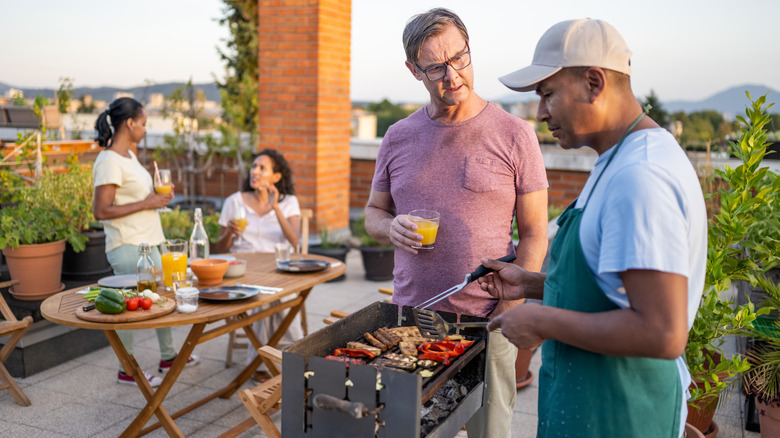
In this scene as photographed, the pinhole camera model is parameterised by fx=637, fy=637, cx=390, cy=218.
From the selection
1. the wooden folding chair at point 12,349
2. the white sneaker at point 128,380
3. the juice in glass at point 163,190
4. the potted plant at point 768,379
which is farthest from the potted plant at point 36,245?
the potted plant at point 768,379

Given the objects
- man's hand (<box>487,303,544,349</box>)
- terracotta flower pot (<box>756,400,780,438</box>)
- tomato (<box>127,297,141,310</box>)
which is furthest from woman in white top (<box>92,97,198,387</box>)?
terracotta flower pot (<box>756,400,780,438</box>)

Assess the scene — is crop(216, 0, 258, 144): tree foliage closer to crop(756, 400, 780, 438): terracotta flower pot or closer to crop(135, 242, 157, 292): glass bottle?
crop(135, 242, 157, 292): glass bottle

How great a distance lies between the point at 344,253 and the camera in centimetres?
727

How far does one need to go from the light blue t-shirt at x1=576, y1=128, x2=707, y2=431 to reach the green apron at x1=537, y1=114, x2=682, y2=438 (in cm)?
5

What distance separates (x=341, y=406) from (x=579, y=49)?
3.54 feet

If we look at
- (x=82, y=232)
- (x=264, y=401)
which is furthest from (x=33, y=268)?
(x=264, y=401)

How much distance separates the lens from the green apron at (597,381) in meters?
1.50

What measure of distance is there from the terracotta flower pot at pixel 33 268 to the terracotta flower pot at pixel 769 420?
4723 millimetres

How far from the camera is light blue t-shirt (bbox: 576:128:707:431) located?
1.29 meters

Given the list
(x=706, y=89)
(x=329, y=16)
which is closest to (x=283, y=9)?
(x=329, y=16)

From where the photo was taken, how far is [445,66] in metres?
2.46

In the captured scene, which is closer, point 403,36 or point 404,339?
point 404,339

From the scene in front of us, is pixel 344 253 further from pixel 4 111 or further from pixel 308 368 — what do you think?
pixel 4 111

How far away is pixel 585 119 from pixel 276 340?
3.37 metres
